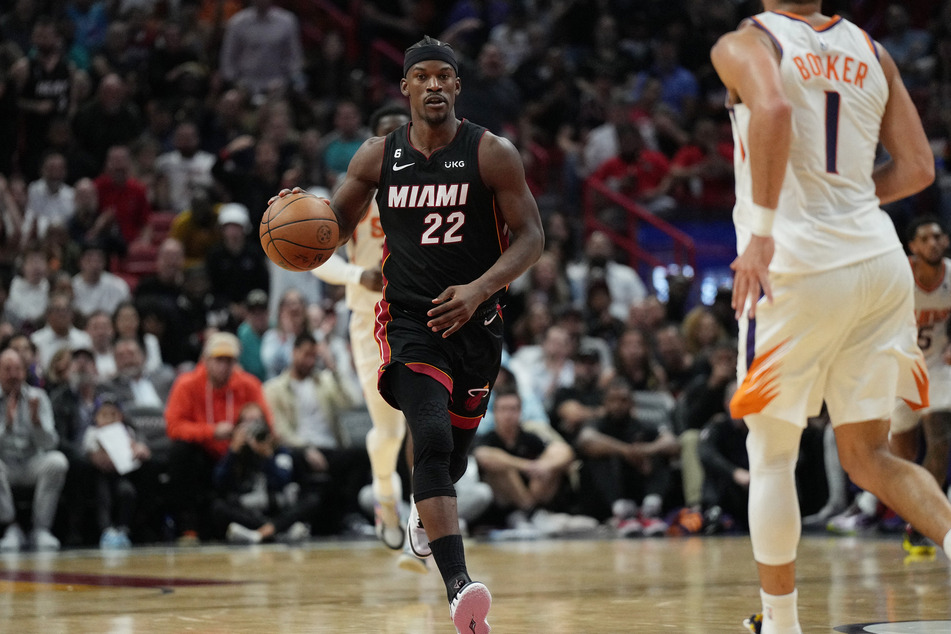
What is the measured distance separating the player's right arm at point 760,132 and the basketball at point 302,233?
182 cm

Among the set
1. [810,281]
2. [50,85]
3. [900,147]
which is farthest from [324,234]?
[50,85]

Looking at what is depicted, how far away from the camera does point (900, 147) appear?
15.6 feet

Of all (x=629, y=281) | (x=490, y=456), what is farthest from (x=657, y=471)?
(x=629, y=281)

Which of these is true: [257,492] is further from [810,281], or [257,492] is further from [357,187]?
[810,281]

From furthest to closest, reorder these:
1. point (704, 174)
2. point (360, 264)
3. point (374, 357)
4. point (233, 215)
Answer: point (704, 174), point (233, 215), point (360, 264), point (374, 357)

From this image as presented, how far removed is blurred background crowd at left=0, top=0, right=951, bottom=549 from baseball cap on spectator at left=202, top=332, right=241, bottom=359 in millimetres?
24

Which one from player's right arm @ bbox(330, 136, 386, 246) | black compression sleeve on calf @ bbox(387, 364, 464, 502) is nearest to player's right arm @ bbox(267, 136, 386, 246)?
player's right arm @ bbox(330, 136, 386, 246)

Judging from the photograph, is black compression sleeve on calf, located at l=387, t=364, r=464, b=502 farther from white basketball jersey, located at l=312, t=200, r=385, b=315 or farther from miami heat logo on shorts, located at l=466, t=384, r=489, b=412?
white basketball jersey, located at l=312, t=200, r=385, b=315

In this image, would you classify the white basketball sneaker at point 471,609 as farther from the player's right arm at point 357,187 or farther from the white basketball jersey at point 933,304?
the white basketball jersey at point 933,304

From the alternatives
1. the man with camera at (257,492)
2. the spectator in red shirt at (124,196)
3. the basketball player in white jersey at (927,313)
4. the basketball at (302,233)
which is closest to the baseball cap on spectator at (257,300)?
the man with camera at (257,492)

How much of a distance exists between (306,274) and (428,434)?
31.0ft

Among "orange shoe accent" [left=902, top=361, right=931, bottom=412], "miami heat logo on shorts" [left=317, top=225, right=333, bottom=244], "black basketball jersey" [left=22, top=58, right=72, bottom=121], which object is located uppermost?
"black basketball jersey" [left=22, top=58, right=72, bottom=121]

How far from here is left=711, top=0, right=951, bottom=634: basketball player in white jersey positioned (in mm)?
4344

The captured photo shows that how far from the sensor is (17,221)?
1399 centimetres
